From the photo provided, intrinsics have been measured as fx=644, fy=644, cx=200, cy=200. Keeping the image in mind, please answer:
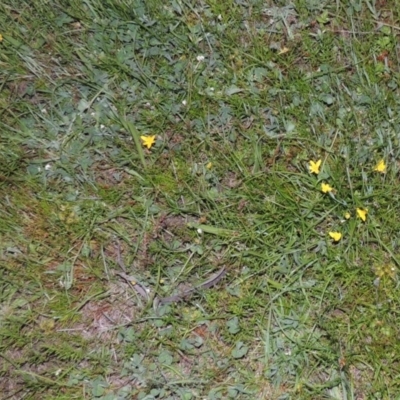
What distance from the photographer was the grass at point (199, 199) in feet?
8.63

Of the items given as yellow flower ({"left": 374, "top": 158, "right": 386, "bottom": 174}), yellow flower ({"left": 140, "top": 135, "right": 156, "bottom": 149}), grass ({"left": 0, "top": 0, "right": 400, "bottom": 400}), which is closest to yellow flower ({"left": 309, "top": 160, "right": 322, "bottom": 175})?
grass ({"left": 0, "top": 0, "right": 400, "bottom": 400})

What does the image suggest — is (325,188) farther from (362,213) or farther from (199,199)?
(199,199)

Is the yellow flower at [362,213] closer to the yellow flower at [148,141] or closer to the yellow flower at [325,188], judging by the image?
the yellow flower at [325,188]

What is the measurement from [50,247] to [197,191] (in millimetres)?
681

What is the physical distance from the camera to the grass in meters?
2.63

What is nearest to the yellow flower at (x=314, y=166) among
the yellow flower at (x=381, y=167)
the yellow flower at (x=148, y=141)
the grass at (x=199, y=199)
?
the grass at (x=199, y=199)

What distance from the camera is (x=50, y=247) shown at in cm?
278

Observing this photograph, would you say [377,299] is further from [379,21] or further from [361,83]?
[379,21]

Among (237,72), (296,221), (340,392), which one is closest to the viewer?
(340,392)

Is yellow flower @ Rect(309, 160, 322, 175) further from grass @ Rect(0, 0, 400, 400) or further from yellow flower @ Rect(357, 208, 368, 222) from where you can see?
yellow flower @ Rect(357, 208, 368, 222)

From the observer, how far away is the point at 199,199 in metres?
2.80

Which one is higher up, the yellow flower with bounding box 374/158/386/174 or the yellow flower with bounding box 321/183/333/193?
the yellow flower with bounding box 321/183/333/193

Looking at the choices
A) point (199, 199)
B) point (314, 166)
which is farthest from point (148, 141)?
point (314, 166)

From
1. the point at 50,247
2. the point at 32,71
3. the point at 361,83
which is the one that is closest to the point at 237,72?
the point at 361,83
